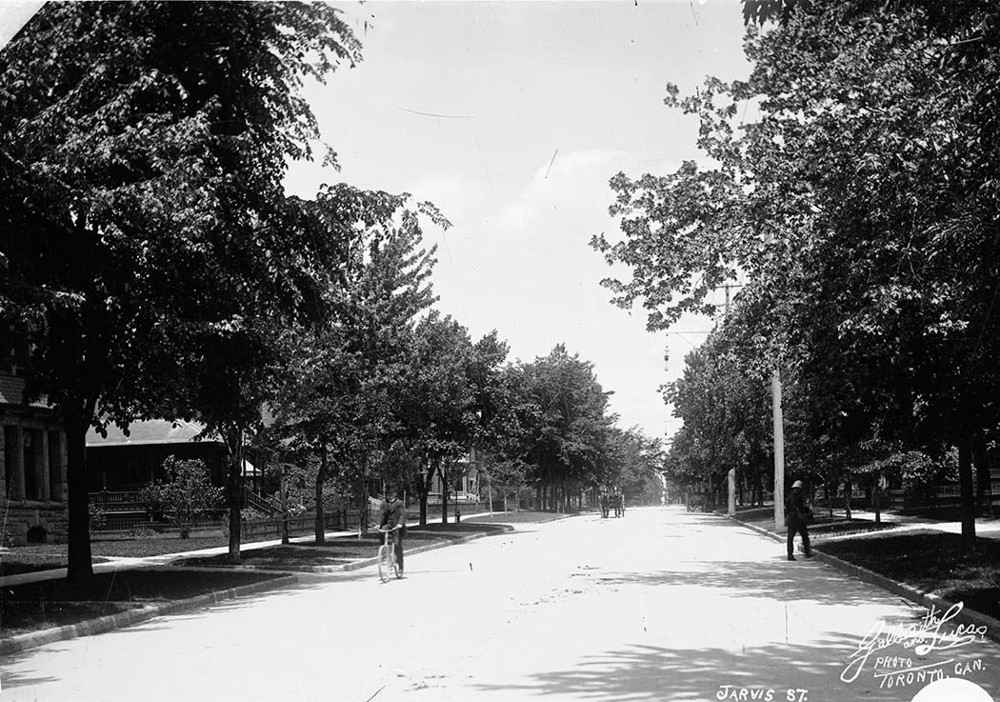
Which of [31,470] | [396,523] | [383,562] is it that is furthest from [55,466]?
[396,523]

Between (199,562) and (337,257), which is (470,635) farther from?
(199,562)

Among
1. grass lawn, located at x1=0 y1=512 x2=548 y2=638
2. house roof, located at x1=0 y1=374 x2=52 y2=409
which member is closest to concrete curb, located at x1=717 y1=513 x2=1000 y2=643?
grass lawn, located at x1=0 y1=512 x2=548 y2=638

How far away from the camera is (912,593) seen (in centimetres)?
1550

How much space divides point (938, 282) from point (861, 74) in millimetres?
2889

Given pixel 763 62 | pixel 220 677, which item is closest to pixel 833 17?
pixel 763 62

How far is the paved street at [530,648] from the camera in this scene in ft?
29.8

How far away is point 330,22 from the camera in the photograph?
53.8 feet

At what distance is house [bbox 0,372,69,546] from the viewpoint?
33125mm

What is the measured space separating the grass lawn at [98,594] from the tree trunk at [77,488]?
42 cm

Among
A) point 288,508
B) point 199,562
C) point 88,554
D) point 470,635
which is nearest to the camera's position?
point 470,635

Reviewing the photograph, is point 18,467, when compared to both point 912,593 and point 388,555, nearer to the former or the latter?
point 388,555

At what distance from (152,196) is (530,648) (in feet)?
26.4

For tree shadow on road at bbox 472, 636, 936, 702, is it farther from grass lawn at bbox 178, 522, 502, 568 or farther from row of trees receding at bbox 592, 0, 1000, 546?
grass lawn at bbox 178, 522, 502, 568

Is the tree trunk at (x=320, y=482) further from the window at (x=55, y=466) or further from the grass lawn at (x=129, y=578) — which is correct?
the window at (x=55, y=466)
